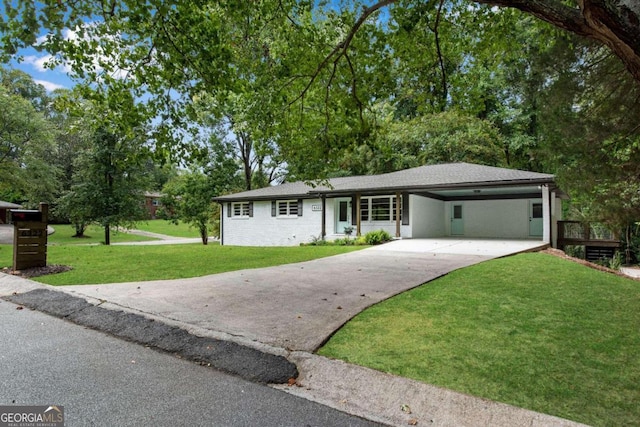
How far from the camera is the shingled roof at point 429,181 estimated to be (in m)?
14.6

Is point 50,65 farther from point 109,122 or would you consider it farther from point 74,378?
point 74,378

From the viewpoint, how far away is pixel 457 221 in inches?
786

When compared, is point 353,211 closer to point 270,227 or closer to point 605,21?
point 270,227

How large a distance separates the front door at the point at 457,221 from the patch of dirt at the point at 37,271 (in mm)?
17534

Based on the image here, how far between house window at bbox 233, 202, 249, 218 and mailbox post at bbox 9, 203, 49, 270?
14.4 metres

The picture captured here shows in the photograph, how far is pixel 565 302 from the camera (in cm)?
547

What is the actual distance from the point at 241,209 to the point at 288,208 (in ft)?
12.7

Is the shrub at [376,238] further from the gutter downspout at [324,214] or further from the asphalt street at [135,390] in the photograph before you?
the asphalt street at [135,390]

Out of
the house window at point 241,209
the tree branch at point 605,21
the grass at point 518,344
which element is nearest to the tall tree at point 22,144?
the house window at point 241,209

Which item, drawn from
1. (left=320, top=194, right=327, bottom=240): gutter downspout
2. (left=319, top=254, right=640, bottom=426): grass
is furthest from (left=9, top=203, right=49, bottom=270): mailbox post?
(left=320, top=194, right=327, bottom=240): gutter downspout

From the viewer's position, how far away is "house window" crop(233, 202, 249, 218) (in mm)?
22984

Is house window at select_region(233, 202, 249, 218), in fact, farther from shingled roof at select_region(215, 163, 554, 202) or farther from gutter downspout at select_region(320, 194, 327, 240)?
gutter downspout at select_region(320, 194, 327, 240)

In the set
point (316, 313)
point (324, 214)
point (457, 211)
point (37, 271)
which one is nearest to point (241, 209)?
point (324, 214)

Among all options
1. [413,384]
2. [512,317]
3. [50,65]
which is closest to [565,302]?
[512,317]
